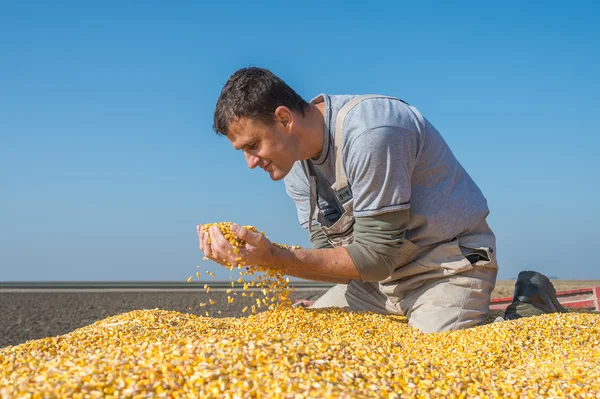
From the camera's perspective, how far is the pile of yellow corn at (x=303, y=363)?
2090mm

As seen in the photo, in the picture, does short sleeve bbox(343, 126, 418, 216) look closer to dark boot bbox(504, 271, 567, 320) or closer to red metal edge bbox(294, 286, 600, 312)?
dark boot bbox(504, 271, 567, 320)

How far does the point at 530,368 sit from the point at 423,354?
1.86 feet

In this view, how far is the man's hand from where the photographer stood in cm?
354

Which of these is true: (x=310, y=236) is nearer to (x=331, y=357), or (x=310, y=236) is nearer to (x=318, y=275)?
(x=318, y=275)

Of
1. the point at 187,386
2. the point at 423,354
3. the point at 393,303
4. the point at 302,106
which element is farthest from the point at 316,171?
the point at 187,386

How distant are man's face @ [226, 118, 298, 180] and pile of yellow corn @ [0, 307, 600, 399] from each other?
39.9 inches

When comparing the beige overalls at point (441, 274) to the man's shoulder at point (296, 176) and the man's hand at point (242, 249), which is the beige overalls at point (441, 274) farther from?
the man's hand at point (242, 249)

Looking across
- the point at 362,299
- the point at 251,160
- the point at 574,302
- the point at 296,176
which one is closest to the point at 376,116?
the point at 251,160

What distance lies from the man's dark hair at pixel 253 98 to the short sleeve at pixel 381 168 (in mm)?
471

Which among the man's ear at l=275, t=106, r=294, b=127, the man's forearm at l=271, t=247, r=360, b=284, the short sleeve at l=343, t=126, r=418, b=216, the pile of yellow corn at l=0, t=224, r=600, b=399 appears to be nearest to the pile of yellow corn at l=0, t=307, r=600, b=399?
the pile of yellow corn at l=0, t=224, r=600, b=399

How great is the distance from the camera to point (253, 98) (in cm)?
362

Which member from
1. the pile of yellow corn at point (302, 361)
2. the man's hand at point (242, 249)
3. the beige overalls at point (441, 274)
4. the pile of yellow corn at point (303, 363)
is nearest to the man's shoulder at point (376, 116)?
the beige overalls at point (441, 274)

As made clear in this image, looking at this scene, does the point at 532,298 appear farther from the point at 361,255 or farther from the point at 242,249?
the point at 242,249

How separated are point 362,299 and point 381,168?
1.39 meters
